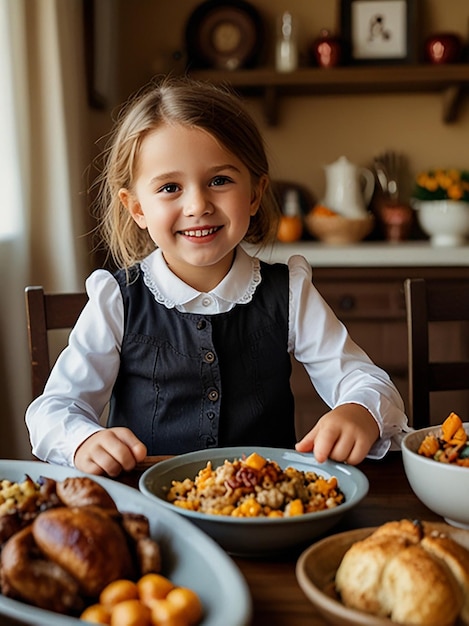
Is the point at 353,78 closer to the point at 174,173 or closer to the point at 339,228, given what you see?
the point at 339,228

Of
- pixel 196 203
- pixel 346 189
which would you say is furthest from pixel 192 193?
pixel 346 189

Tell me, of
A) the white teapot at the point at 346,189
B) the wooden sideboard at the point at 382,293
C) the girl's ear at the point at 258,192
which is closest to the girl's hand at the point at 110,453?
the girl's ear at the point at 258,192

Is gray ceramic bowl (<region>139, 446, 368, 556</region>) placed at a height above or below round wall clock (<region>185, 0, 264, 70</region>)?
below

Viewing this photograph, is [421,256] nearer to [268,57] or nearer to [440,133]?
[440,133]

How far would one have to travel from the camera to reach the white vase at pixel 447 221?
8.98ft

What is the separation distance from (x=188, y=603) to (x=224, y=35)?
9.28 feet

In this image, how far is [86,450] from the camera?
895 millimetres

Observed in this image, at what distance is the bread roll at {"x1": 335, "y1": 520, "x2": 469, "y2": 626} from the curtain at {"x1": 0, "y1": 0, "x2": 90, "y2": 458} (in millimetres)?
1745

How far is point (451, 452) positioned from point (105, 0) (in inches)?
99.6

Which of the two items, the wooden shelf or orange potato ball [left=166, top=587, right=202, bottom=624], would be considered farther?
the wooden shelf

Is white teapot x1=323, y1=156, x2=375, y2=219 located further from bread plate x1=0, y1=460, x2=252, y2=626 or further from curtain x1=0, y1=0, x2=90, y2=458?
bread plate x1=0, y1=460, x2=252, y2=626

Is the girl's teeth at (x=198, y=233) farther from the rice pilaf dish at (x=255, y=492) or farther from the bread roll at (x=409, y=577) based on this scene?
the bread roll at (x=409, y=577)

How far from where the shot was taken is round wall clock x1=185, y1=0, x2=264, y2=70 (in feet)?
9.77

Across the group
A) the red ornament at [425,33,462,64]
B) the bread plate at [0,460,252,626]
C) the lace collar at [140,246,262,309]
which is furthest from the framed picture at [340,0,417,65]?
the bread plate at [0,460,252,626]
